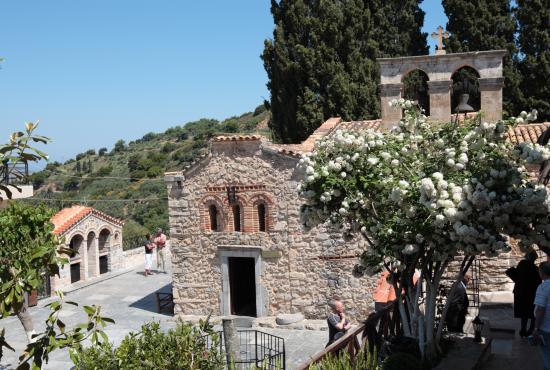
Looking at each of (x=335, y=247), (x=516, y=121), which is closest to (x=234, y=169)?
(x=335, y=247)

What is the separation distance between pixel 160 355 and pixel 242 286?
9.45 meters

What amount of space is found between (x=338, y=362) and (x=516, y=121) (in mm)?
3385

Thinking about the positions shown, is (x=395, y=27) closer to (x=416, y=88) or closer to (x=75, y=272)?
(x=416, y=88)

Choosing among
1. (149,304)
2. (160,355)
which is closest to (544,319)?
(160,355)

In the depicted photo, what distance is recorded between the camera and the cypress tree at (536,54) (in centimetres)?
2048

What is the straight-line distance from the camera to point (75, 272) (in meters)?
21.0

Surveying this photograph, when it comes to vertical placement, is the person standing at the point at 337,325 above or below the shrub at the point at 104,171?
below

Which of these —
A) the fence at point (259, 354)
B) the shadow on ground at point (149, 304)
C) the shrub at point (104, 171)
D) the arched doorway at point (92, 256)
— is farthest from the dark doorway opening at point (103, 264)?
the shrub at point (104, 171)

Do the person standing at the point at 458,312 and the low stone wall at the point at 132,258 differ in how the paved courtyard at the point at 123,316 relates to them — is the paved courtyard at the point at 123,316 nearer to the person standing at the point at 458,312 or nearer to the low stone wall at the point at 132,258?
the low stone wall at the point at 132,258

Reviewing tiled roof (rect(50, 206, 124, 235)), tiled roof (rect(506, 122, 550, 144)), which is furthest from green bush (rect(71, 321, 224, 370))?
tiled roof (rect(50, 206, 124, 235))

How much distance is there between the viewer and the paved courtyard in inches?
502

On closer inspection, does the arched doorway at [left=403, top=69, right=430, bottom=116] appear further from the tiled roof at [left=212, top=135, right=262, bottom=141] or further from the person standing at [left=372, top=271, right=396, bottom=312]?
the person standing at [left=372, top=271, right=396, bottom=312]

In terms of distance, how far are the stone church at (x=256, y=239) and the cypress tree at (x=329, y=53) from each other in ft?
19.2

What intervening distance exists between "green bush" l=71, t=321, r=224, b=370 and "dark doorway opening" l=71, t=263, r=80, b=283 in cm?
1445
